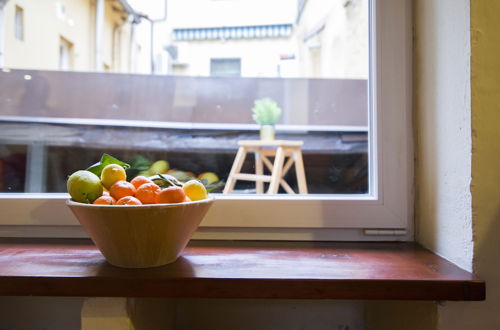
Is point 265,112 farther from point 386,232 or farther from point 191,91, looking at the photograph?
point 386,232

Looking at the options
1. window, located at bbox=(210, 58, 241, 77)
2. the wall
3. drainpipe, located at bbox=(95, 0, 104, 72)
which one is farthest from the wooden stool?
drainpipe, located at bbox=(95, 0, 104, 72)

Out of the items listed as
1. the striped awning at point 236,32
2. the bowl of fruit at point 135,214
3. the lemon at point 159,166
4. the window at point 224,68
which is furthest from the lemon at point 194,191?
the striped awning at point 236,32

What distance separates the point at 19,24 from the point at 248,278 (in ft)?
5.95

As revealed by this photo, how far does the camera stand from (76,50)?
3.19m

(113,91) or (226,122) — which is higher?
(113,91)

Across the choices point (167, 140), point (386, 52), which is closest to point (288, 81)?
Answer: point (167, 140)

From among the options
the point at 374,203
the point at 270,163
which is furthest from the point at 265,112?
the point at 374,203

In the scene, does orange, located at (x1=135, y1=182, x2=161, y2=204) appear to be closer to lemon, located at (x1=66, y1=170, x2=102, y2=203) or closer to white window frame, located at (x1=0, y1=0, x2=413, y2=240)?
lemon, located at (x1=66, y1=170, x2=102, y2=203)

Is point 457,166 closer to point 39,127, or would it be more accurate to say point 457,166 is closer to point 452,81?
point 452,81

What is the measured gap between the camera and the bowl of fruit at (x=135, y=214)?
19.5 inches

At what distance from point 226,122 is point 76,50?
190 centimetres

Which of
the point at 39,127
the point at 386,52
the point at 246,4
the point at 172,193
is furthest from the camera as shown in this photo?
the point at 246,4

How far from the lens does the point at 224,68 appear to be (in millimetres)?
2500

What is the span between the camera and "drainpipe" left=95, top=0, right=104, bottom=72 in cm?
298
